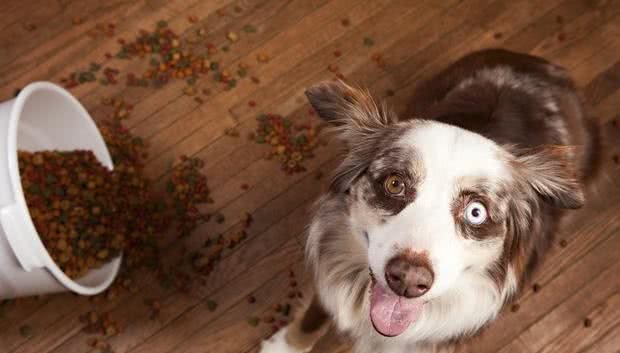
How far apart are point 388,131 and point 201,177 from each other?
131cm

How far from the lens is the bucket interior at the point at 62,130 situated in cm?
244

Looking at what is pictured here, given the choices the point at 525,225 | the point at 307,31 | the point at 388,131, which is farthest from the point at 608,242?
the point at 307,31

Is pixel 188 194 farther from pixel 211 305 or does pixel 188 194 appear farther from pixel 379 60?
pixel 379 60

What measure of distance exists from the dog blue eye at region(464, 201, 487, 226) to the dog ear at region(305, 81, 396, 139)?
427mm

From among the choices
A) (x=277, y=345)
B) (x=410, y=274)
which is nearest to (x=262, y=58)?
(x=277, y=345)

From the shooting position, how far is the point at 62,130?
2646mm

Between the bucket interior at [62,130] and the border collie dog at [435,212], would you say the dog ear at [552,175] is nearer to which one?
the border collie dog at [435,212]

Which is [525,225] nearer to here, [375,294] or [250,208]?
[375,294]

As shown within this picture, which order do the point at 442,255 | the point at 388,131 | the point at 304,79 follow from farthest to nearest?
the point at 304,79 → the point at 388,131 → the point at 442,255

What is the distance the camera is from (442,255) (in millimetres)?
1410

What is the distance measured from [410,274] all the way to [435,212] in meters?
0.20

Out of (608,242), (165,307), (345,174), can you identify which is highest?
(345,174)

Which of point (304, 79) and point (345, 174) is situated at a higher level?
point (345, 174)

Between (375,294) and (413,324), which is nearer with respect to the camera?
(375,294)
